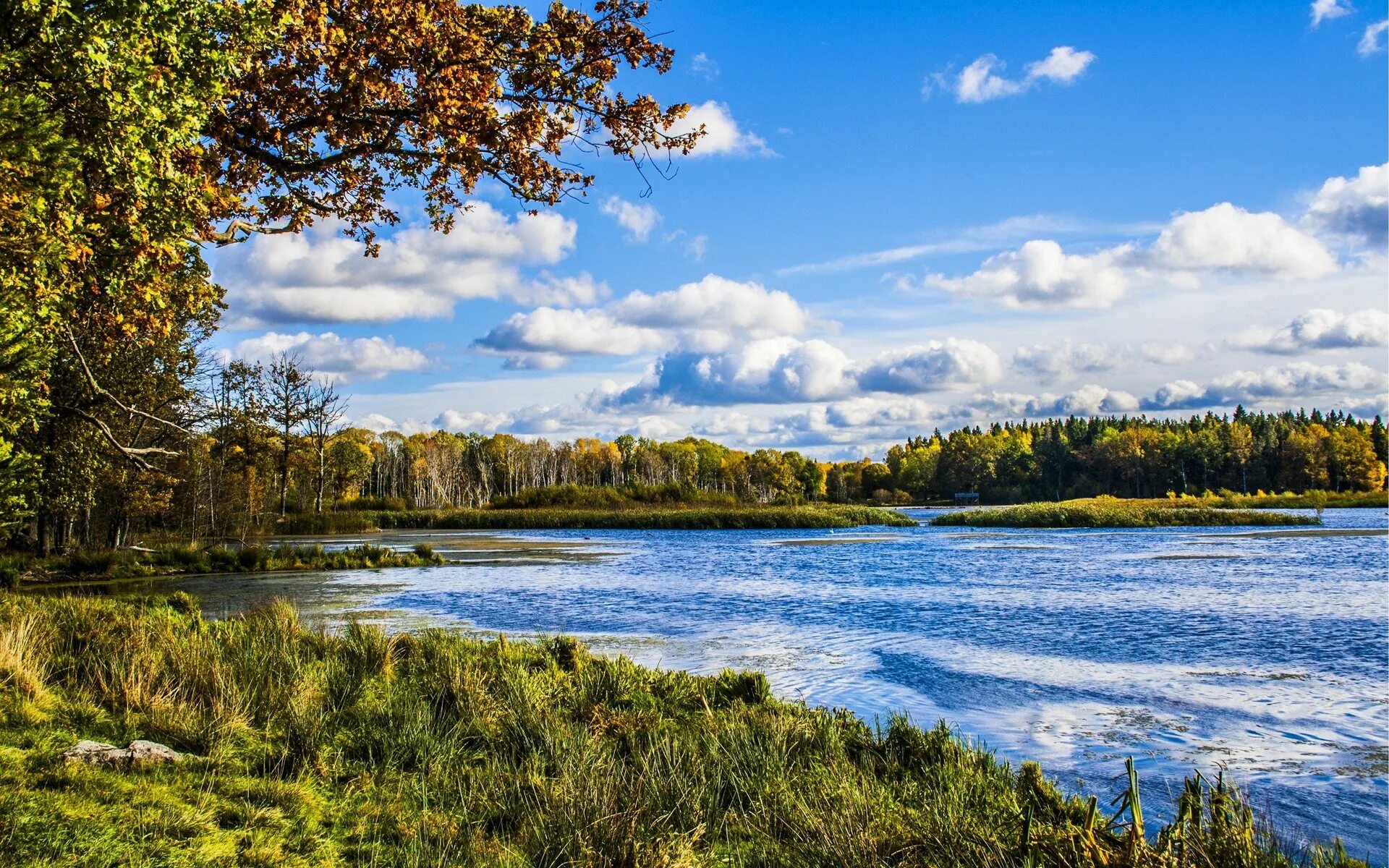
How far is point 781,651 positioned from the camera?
13594 millimetres

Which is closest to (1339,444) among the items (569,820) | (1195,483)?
(1195,483)

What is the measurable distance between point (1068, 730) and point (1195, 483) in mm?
142507

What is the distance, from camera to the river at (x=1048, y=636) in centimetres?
830

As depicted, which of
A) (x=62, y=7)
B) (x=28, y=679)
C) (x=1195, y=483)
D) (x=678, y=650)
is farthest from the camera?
(x=1195, y=483)

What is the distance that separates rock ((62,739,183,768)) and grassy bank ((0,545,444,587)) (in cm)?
1853

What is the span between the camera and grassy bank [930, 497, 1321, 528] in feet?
192

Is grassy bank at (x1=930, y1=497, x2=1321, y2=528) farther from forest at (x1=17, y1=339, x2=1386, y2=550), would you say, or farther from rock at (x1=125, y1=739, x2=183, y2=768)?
rock at (x1=125, y1=739, x2=183, y2=768)

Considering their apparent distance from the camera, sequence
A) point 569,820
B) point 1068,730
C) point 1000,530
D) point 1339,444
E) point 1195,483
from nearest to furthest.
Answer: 1. point 569,820
2. point 1068,730
3. point 1000,530
4. point 1339,444
5. point 1195,483

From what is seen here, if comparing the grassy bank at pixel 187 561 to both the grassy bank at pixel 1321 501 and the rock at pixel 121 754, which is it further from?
→ the grassy bank at pixel 1321 501

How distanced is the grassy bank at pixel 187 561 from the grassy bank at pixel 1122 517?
Answer: 45.7 meters

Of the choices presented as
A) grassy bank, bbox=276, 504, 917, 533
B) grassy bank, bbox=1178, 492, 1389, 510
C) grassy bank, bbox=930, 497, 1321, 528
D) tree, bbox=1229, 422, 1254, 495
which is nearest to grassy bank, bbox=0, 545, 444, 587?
grassy bank, bbox=276, 504, 917, 533

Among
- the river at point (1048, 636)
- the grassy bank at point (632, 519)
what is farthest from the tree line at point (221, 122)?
the grassy bank at point (632, 519)

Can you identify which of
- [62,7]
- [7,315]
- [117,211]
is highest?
[62,7]

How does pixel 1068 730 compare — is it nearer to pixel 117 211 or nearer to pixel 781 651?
pixel 781 651
